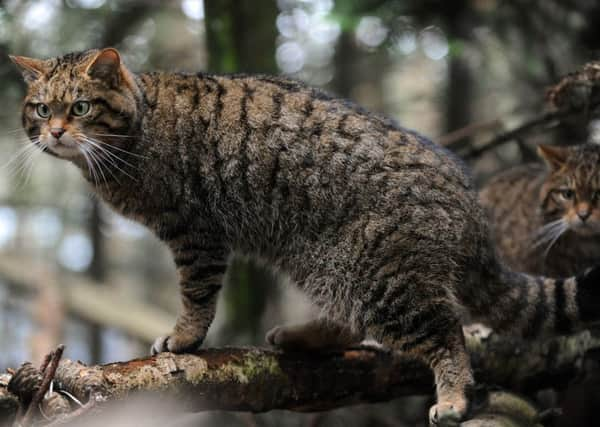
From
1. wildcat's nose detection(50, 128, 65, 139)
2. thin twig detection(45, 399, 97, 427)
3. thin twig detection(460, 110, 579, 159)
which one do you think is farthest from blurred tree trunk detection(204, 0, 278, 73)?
thin twig detection(45, 399, 97, 427)

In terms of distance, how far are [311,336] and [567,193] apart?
1.78 meters

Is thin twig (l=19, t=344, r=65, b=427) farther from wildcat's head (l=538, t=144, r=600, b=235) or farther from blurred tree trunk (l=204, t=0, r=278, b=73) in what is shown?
blurred tree trunk (l=204, t=0, r=278, b=73)

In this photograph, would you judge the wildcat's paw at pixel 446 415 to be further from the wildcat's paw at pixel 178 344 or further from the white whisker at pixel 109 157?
the white whisker at pixel 109 157

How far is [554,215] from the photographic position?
4.05m

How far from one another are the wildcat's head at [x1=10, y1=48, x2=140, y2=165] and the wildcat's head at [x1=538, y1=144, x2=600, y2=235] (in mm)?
2462

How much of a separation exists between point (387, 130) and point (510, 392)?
1571 millimetres

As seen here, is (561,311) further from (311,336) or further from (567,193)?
(311,336)

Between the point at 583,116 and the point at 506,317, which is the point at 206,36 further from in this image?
the point at 506,317

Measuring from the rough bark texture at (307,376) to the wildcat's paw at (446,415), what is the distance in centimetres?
18

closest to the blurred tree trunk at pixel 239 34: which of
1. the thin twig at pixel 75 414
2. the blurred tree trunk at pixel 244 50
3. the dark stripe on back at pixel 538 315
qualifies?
the blurred tree trunk at pixel 244 50

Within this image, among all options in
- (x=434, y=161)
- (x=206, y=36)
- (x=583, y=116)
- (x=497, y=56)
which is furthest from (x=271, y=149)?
(x=497, y=56)

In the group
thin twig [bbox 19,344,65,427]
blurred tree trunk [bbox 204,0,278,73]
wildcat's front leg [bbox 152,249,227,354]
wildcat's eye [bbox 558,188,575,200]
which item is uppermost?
blurred tree trunk [bbox 204,0,278,73]

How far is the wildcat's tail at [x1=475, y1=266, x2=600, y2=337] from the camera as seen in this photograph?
309 cm

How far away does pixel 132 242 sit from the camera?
996cm
